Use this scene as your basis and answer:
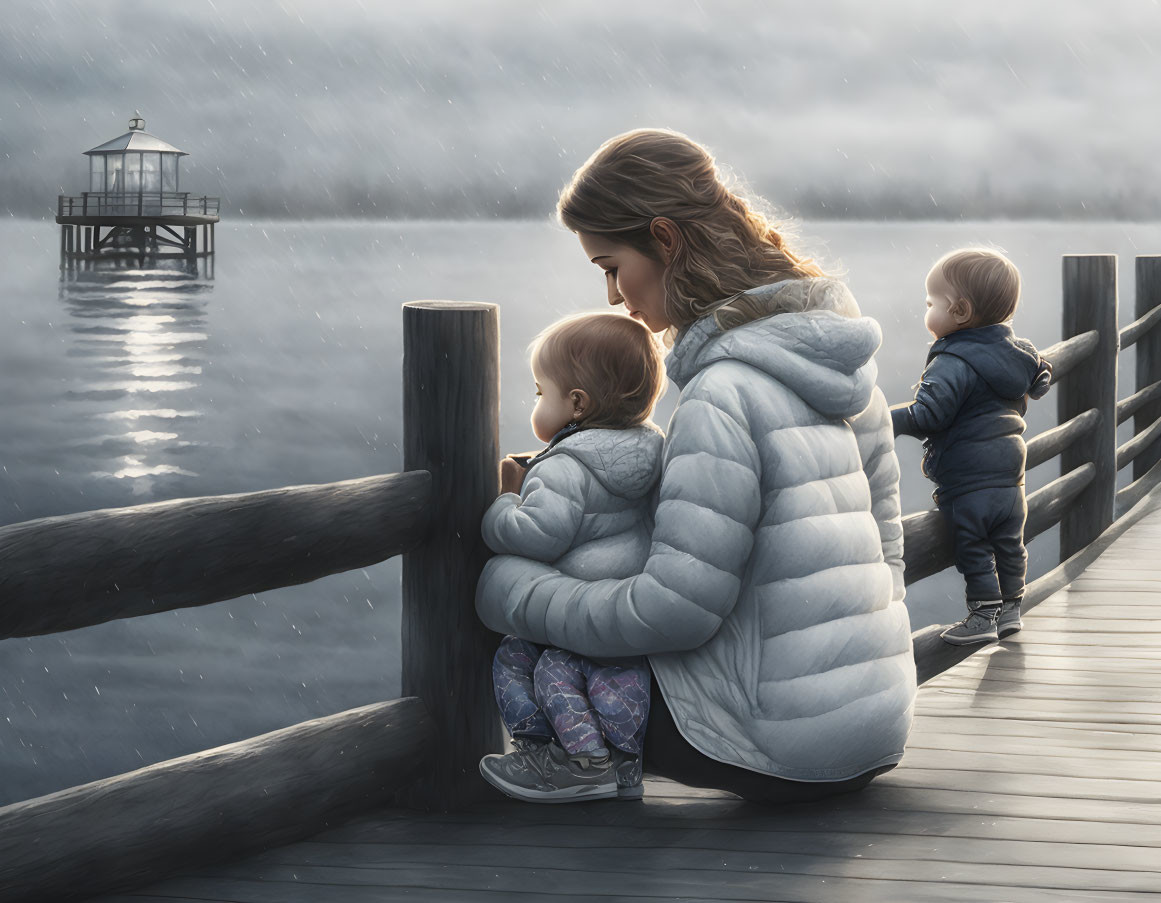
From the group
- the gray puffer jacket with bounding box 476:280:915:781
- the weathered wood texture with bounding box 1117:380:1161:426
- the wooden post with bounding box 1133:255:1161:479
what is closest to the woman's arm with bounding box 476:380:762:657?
the gray puffer jacket with bounding box 476:280:915:781

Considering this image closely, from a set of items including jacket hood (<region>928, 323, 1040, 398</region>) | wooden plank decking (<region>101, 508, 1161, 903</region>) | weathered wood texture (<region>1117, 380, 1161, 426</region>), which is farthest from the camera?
weathered wood texture (<region>1117, 380, 1161, 426</region>)

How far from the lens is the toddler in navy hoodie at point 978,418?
3.70 metres

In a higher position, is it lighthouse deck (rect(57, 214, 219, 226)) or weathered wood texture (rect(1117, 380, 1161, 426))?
lighthouse deck (rect(57, 214, 219, 226))

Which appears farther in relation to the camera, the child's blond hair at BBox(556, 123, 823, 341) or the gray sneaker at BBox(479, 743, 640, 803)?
the gray sneaker at BBox(479, 743, 640, 803)

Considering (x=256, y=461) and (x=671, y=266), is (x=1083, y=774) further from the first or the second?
(x=256, y=461)

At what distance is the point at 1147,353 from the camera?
727cm

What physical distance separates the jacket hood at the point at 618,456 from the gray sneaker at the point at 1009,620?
2063mm

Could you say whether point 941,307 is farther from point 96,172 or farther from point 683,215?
point 96,172

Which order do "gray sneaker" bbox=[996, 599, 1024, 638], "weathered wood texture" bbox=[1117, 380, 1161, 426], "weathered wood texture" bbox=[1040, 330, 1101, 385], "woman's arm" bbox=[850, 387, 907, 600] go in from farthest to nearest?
"weathered wood texture" bbox=[1117, 380, 1161, 426]
"weathered wood texture" bbox=[1040, 330, 1101, 385]
"gray sneaker" bbox=[996, 599, 1024, 638]
"woman's arm" bbox=[850, 387, 907, 600]

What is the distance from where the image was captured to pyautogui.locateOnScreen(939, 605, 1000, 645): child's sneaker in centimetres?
385

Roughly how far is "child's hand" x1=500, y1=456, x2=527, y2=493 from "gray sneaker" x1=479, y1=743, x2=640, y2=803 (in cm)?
51

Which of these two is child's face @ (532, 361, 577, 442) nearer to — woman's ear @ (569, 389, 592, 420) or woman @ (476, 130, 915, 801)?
woman's ear @ (569, 389, 592, 420)

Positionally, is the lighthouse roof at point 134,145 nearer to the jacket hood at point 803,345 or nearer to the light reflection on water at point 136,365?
the light reflection on water at point 136,365

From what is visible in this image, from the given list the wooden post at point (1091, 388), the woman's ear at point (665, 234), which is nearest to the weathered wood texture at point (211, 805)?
the woman's ear at point (665, 234)
